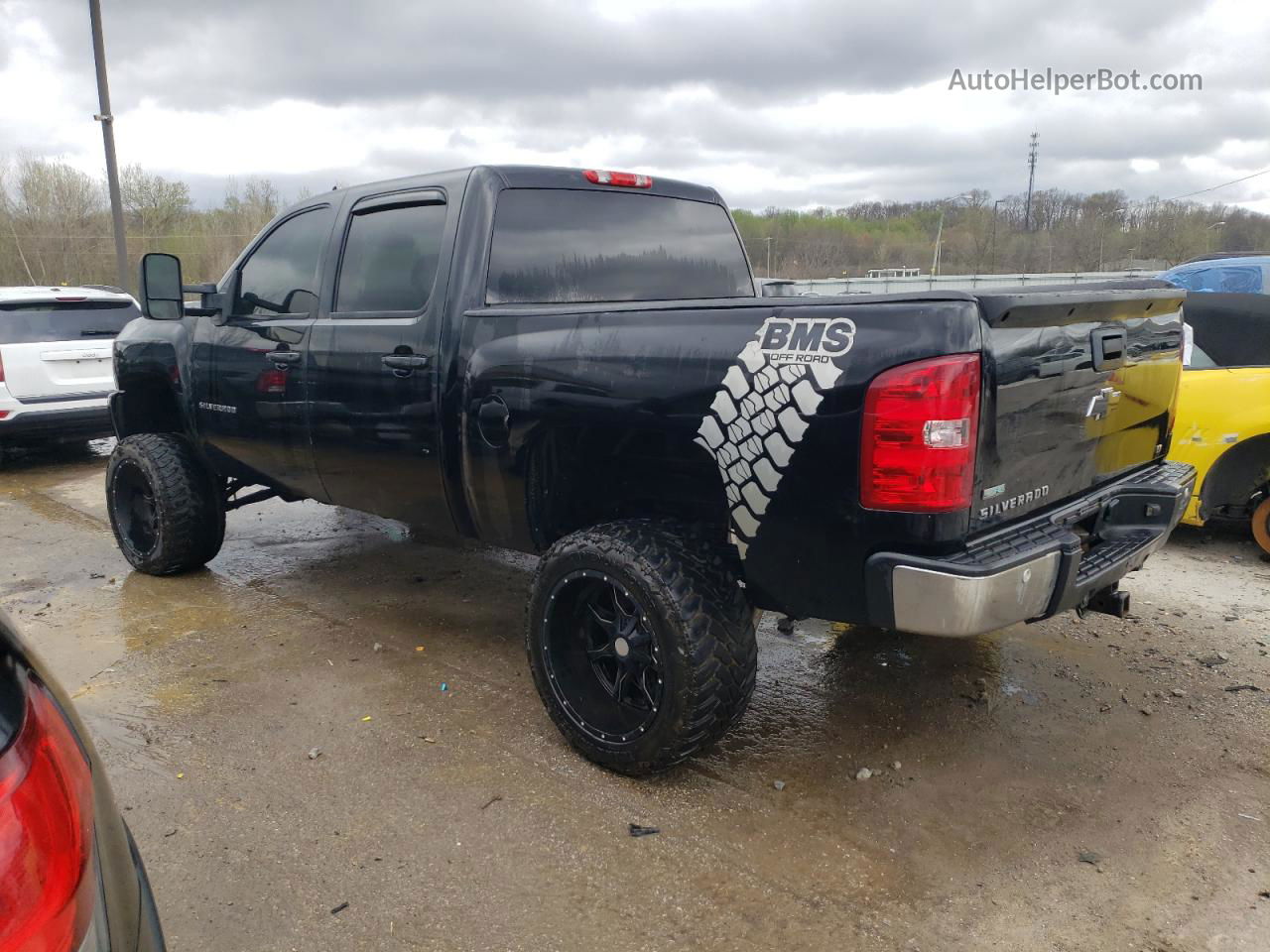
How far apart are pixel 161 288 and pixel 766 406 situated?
132 inches

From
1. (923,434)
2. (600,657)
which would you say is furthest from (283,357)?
(923,434)

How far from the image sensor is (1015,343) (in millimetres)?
2482

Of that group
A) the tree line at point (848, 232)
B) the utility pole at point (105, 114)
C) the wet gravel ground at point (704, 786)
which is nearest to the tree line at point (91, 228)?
the tree line at point (848, 232)

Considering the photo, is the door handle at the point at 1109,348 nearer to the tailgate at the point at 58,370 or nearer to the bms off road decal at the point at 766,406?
the bms off road decal at the point at 766,406

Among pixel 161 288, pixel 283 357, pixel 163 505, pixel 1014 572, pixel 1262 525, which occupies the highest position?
pixel 161 288

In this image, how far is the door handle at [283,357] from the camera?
13.6ft

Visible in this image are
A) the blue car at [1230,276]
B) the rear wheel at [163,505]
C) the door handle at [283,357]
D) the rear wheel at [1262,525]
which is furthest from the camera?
the blue car at [1230,276]

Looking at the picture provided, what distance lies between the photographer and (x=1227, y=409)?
516cm

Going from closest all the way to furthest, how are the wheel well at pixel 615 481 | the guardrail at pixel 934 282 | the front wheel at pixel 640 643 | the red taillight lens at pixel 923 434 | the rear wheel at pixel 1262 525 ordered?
the red taillight lens at pixel 923 434 < the front wheel at pixel 640 643 < the wheel well at pixel 615 481 < the guardrail at pixel 934 282 < the rear wheel at pixel 1262 525

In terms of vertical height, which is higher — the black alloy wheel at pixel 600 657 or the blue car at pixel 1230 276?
the blue car at pixel 1230 276

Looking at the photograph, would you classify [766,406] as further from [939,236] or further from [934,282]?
[939,236]

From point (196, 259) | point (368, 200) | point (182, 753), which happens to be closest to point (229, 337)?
point (368, 200)

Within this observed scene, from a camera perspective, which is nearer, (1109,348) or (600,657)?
(1109,348)

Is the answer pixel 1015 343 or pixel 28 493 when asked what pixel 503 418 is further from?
pixel 28 493
